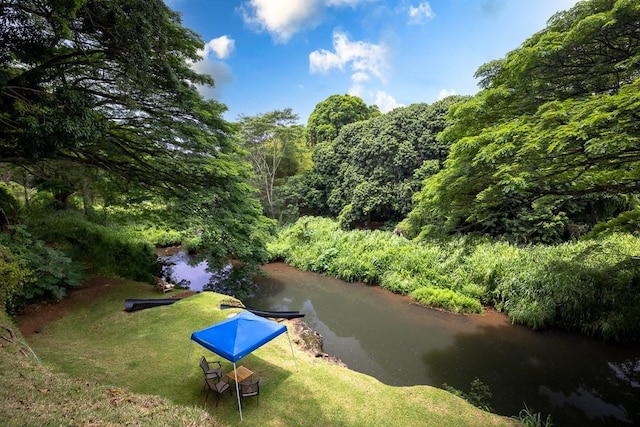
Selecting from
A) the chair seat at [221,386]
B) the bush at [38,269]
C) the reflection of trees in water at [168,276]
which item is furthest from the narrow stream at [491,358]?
the bush at [38,269]

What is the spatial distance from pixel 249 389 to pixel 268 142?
2409cm

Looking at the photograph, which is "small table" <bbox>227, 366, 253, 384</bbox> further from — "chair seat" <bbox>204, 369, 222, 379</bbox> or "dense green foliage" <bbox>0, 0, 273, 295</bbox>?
"dense green foliage" <bbox>0, 0, 273, 295</bbox>

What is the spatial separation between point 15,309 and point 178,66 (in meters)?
7.99

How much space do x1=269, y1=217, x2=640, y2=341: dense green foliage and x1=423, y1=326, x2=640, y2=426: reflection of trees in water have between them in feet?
3.40

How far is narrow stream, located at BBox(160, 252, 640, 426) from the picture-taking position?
760cm

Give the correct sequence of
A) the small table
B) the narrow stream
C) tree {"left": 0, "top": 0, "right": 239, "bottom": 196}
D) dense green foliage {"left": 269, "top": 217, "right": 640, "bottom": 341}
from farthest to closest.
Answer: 1. dense green foliage {"left": 269, "top": 217, "right": 640, "bottom": 341}
2. the narrow stream
3. tree {"left": 0, "top": 0, "right": 239, "bottom": 196}
4. the small table

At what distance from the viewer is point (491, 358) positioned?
9.52m

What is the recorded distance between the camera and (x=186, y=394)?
19.8ft

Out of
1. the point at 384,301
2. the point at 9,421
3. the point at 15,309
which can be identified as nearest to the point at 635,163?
the point at 384,301

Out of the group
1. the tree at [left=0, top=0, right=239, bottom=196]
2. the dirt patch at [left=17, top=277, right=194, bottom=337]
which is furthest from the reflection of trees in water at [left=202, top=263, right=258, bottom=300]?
the tree at [left=0, top=0, right=239, bottom=196]

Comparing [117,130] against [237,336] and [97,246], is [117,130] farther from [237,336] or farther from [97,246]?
[237,336]

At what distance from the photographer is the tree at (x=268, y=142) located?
84.1ft

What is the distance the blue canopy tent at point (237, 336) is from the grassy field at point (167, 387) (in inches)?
24.6

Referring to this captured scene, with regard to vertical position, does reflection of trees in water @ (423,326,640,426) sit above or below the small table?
below
